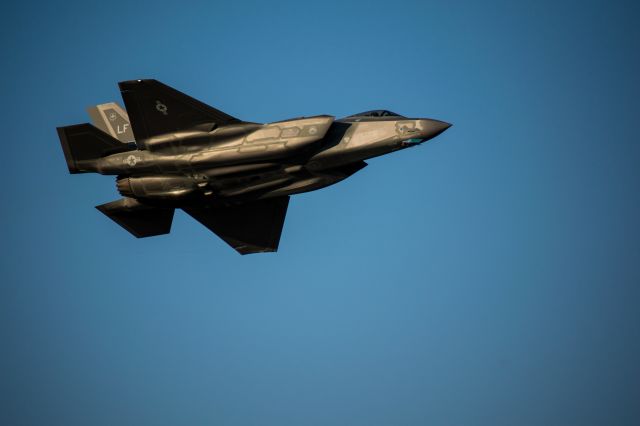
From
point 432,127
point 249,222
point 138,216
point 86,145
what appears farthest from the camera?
point 249,222

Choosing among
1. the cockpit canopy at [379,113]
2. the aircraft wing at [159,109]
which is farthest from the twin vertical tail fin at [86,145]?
the cockpit canopy at [379,113]

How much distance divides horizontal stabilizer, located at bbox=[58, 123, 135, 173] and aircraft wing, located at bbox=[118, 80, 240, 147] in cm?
136

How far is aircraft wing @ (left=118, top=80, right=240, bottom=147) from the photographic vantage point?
28109 mm

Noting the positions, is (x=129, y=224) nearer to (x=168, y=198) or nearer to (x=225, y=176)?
(x=168, y=198)

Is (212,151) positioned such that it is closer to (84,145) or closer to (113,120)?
(84,145)

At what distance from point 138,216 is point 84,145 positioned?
3471 millimetres

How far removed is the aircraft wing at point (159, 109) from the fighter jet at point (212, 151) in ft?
0.12

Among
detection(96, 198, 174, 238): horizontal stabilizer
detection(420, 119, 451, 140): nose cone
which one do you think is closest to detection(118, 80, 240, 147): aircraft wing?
detection(96, 198, 174, 238): horizontal stabilizer

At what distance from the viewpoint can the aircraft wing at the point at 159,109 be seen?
28109mm

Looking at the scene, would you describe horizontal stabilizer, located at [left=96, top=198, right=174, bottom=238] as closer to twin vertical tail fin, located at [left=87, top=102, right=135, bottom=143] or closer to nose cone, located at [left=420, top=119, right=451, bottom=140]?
twin vertical tail fin, located at [left=87, top=102, right=135, bottom=143]

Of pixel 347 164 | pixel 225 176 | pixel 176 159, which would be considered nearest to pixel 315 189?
pixel 347 164

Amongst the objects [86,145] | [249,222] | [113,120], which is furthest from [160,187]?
[113,120]

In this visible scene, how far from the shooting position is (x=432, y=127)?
1044 inches

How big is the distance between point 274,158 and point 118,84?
22.0ft
